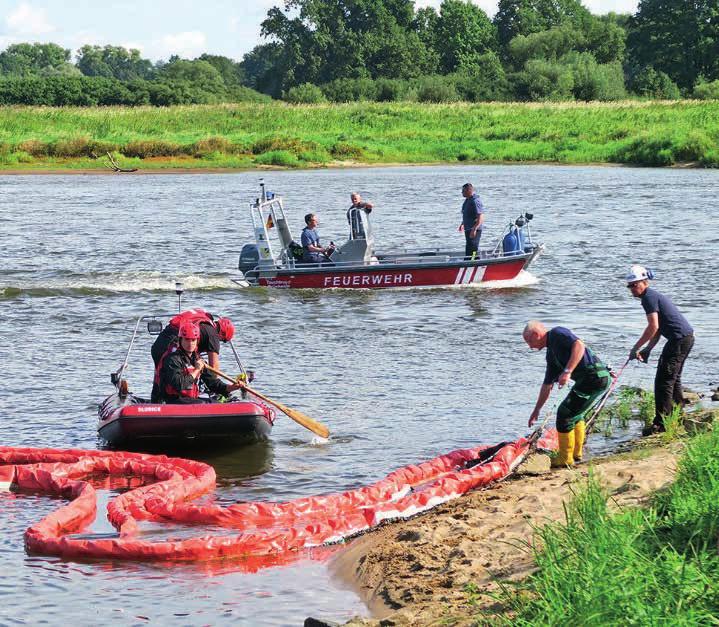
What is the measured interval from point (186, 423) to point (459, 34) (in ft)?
330

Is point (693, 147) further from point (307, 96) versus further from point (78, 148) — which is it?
point (307, 96)

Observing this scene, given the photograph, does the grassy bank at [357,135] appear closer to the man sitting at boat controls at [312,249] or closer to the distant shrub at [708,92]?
the distant shrub at [708,92]

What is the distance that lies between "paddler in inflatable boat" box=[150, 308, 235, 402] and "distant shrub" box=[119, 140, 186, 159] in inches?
1852

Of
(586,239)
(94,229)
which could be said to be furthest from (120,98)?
(586,239)

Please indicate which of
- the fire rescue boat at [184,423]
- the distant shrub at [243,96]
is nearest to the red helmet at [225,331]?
the fire rescue boat at [184,423]

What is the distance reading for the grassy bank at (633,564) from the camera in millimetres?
6148

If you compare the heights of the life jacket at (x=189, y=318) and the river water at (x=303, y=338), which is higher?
the life jacket at (x=189, y=318)

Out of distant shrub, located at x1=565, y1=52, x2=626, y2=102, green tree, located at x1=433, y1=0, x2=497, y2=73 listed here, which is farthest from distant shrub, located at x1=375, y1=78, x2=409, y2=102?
green tree, located at x1=433, y1=0, x2=497, y2=73

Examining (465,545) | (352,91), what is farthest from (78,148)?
(465,545)

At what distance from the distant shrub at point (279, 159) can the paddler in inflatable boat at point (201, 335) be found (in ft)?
150

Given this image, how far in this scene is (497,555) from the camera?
8383 mm

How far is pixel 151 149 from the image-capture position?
195 feet

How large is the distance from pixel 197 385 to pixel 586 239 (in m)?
20.5

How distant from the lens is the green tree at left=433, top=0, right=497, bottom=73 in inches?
4272
